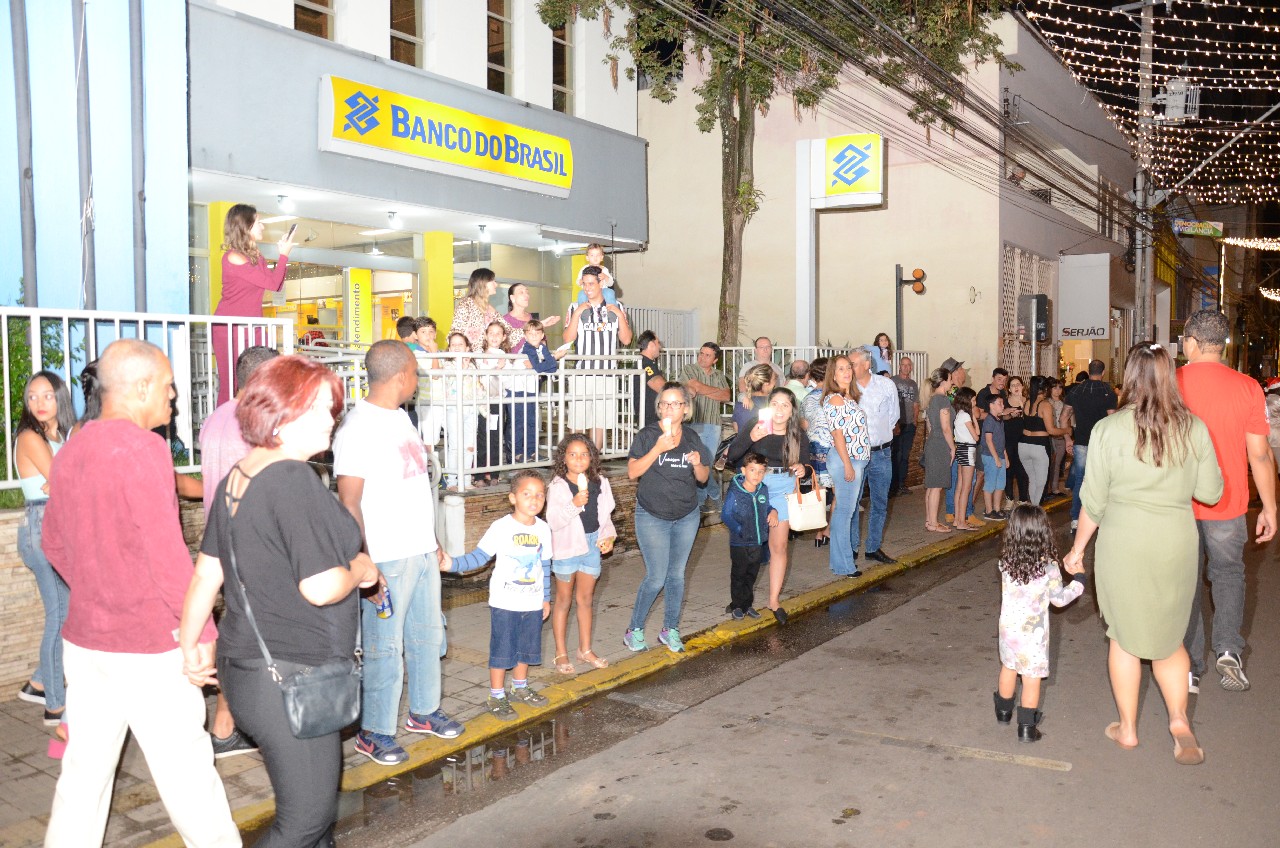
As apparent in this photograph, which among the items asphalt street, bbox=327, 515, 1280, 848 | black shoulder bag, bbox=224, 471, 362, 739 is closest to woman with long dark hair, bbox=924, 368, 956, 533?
asphalt street, bbox=327, 515, 1280, 848

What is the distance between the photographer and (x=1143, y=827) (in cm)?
422

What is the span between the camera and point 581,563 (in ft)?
21.4

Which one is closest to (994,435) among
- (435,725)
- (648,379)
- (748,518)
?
(648,379)

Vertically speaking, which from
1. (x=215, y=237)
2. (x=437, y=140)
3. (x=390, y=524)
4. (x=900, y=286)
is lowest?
(x=390, y=524)

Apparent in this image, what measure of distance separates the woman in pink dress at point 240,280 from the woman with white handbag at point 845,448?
4.71m

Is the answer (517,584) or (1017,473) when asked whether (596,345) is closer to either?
(517,584)

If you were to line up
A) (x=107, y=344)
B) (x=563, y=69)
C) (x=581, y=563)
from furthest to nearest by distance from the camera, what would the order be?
1. (x=563, y=69)
2. (x=581, y=563)
3. (x=107, y=344)

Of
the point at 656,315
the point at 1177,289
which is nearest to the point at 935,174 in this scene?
the point at 656,315

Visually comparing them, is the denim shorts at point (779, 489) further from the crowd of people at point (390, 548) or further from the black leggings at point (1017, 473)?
the black leggings at point (1017, 473)

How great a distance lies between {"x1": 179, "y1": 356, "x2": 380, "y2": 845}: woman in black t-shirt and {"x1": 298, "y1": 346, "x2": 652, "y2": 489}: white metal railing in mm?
4860

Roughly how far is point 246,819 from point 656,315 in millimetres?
15725

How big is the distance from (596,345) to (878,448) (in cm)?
311

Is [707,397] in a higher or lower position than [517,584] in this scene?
higher

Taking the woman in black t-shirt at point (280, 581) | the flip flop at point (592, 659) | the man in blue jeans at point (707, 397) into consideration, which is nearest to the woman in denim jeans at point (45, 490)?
the woman in black t-shirt at point (280, 581)
